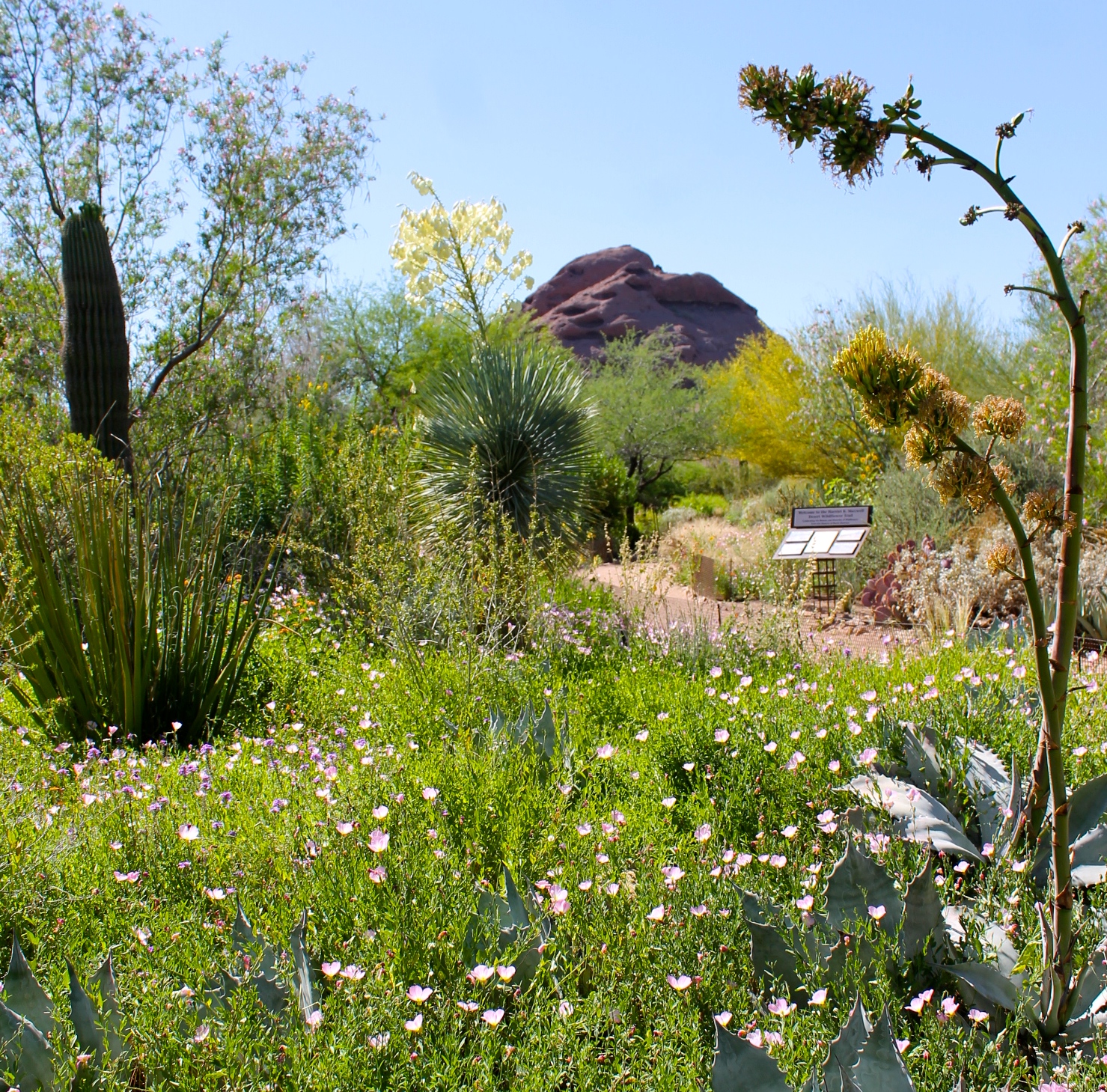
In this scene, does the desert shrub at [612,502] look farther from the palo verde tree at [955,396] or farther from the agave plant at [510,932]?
the palo verde tree at [955,396]

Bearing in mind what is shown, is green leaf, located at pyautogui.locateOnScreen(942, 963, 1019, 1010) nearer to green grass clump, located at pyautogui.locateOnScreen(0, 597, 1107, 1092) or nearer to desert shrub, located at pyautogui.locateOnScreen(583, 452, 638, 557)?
green grass clump, located at pyautogui.locateOnScreen(0, 597, 1107, 1092)

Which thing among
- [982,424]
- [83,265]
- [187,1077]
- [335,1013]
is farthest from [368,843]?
[83,265]

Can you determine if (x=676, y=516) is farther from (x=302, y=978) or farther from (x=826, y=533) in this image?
(x=302, y=978)

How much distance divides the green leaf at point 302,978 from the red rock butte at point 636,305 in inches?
1942

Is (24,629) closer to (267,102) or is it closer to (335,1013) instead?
(335,1013)

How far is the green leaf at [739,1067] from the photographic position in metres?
1.46

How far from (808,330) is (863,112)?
1887 centimetres

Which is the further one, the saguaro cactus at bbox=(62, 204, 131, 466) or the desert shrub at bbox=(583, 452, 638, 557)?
the desert shrub at bbox=(583, 452, 638, 557)

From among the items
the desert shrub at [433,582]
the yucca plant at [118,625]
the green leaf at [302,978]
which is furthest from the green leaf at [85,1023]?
the desert shrub at [433,582]

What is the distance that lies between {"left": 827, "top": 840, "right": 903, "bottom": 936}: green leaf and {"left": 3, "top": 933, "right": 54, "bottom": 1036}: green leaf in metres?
1.62

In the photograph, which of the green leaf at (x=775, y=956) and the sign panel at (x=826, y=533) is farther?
the sign panel at (x=826, y=533)

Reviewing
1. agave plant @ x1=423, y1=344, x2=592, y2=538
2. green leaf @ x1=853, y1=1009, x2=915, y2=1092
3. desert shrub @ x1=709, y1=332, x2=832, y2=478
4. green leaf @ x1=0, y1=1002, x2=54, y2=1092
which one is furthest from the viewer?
desert shrub @ x1=709, y1=332, x2=832, y2=478

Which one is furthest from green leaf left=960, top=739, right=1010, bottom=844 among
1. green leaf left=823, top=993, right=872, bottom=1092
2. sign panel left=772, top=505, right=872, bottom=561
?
sign panel left=772, top=505, right=872, bottom=561

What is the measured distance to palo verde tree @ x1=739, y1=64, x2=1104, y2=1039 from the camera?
4.91 ft
